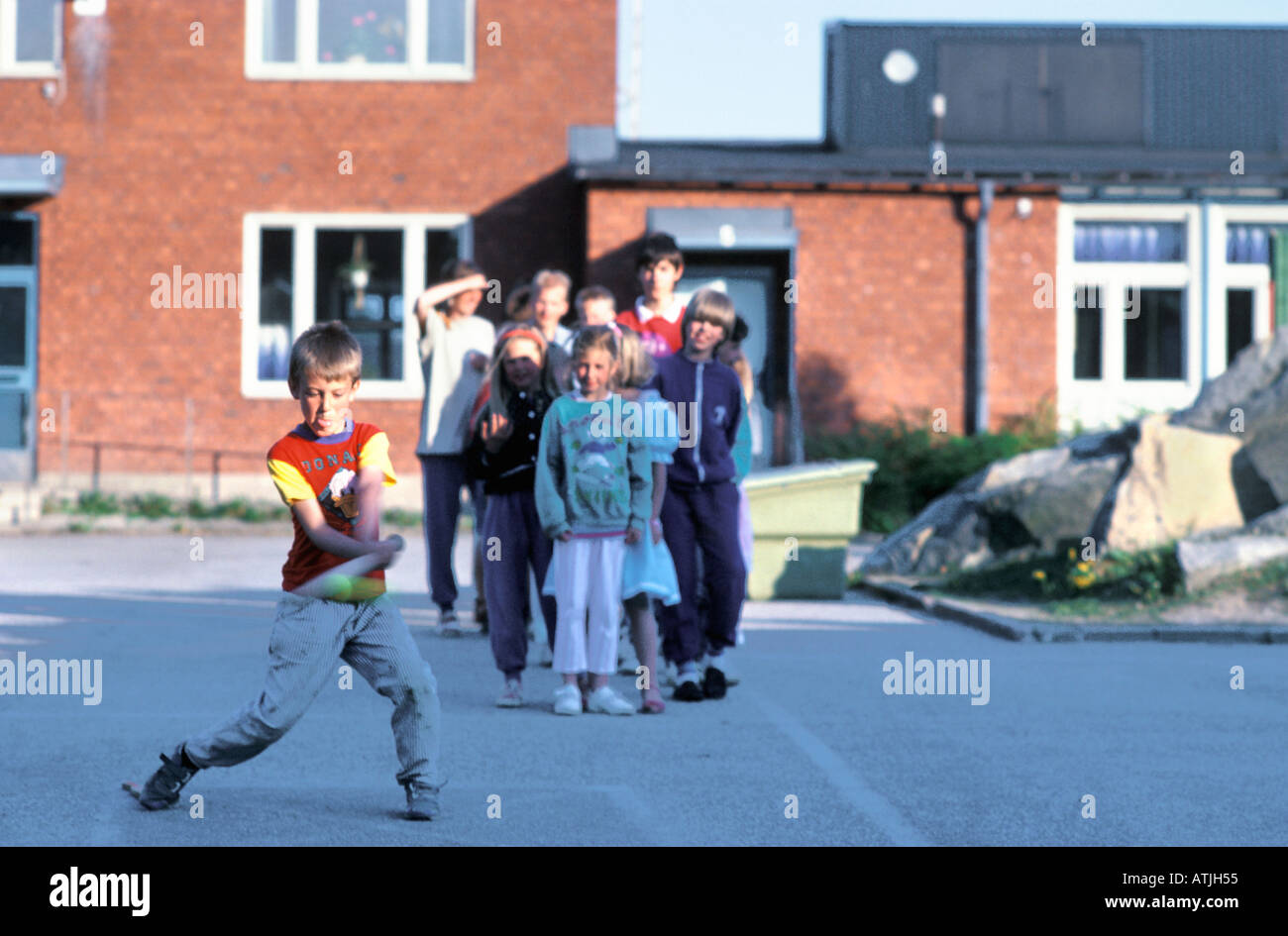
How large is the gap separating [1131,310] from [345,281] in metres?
9.60

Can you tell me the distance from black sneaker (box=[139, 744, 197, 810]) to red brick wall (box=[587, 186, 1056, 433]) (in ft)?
50.3

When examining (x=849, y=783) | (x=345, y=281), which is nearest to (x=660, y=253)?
(x=849, y=783)

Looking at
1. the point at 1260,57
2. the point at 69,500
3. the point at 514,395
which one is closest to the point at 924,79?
the point at 1260,57

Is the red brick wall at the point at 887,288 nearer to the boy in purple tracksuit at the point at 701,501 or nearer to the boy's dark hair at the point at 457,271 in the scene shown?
the boy's dark hair at the point at 457,271

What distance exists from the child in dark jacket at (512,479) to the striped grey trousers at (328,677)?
2187mm

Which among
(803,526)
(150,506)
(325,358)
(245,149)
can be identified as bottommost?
(150,506)

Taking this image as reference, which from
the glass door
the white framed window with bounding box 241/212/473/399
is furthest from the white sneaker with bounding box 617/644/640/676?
the glass door

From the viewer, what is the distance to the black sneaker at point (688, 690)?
24.7 ft

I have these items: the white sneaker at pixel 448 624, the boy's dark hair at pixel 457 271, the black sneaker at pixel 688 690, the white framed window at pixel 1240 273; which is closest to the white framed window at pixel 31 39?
the boy's dark hair at pixel 457 271

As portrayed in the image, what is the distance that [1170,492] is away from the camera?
11.9 m

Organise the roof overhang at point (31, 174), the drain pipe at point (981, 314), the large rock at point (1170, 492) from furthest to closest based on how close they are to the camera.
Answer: the roof overhang at point (31, 174) → the drain pipe at point (981, 314) → the large rock at point (1170, 492)

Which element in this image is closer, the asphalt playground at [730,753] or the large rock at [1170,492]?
the asphalt playground at [730,753]

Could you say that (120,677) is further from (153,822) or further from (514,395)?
(153,822)

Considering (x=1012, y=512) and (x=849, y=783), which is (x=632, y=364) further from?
(x=1012, y=512)
